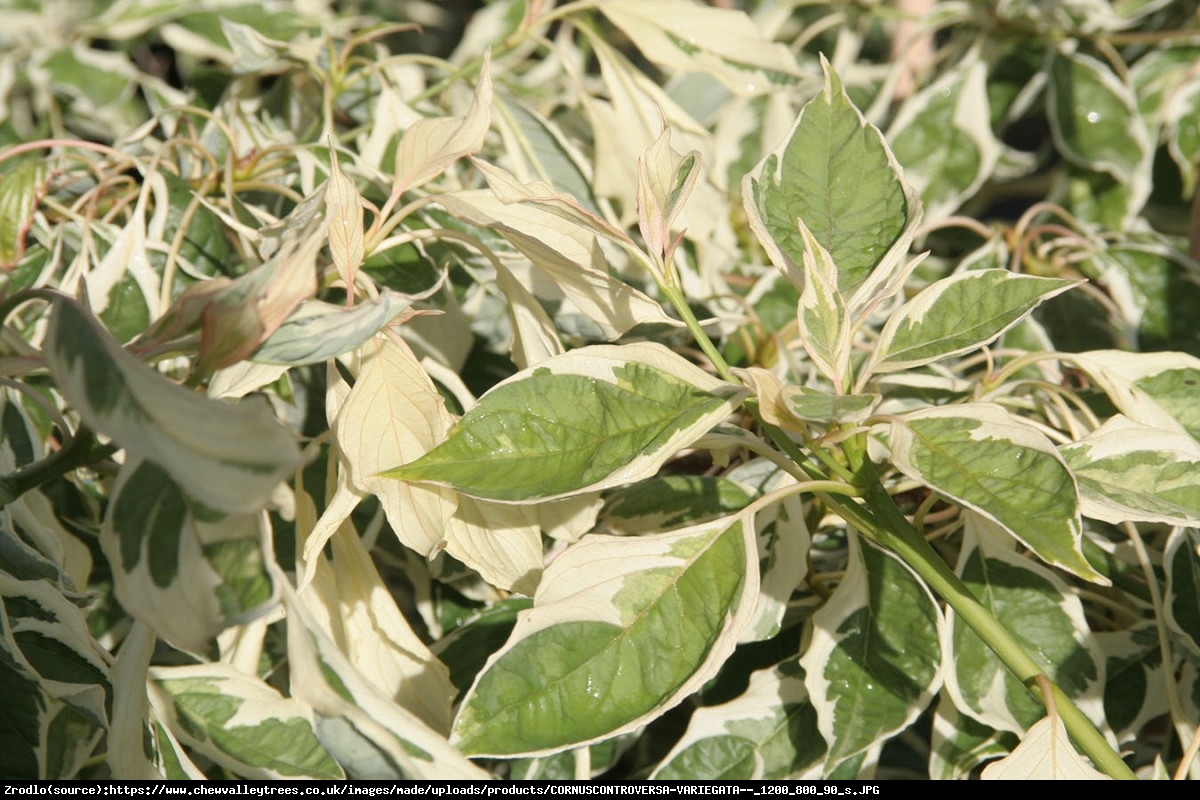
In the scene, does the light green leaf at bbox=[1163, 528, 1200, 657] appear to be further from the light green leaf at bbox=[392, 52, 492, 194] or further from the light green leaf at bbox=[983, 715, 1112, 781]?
the light green leaf at bbox=[392, 52, 492, 194]

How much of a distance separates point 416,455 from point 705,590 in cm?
15

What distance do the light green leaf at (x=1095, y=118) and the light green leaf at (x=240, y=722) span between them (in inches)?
33.2

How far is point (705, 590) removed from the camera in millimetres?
493

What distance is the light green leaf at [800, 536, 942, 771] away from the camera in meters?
0.57

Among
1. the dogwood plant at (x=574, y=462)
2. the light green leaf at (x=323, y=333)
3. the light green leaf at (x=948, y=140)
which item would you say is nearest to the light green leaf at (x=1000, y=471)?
the dogwood plant at (x=574, y=462)

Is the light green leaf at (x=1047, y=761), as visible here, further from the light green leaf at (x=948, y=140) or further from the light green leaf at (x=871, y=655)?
the light green leaf at (x=948, y=140)

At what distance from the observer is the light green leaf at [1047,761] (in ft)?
1.56

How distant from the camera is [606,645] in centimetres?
47

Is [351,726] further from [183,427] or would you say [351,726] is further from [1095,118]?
[1095,118]

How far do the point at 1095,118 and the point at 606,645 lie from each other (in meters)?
0.80

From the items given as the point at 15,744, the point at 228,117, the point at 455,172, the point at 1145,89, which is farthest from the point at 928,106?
the point at 15,744

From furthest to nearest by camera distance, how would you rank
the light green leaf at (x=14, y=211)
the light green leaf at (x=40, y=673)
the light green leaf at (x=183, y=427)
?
the light green leaf at (x=14, y=211) → the light green leaf at (x=40, y=673) → the light green leaf at (x=183, y=427)

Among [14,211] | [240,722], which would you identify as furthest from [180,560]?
[14,211]
